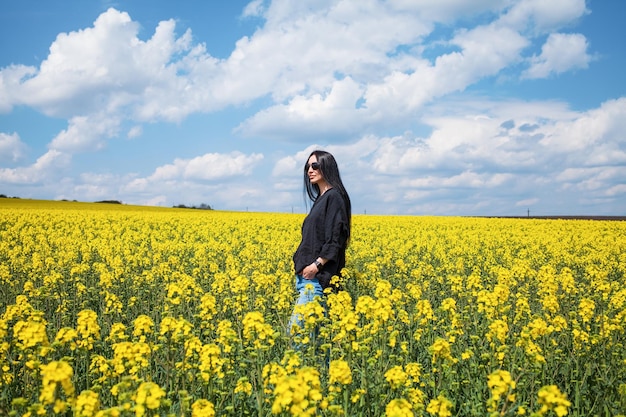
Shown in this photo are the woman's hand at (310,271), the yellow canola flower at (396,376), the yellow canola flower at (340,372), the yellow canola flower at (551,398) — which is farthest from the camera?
the woman's hand at (310,271)

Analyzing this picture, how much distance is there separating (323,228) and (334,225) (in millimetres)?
196

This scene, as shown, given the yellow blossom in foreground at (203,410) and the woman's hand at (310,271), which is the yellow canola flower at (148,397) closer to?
the yellow blossom in foreground at (203,410)

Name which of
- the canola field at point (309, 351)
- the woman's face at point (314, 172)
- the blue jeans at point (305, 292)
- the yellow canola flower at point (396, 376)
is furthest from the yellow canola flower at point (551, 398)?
the woman's face at point (314, 172)

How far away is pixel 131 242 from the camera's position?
17047mm

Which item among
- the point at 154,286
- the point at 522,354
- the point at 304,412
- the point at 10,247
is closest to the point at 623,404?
the point at 522,354

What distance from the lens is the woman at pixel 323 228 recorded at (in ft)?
20.7

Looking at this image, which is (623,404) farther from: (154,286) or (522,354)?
(154,286)

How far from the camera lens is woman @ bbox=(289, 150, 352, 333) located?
6.32 meters

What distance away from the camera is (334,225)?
633cm

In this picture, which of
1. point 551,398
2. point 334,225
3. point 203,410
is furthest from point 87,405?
point 334,225

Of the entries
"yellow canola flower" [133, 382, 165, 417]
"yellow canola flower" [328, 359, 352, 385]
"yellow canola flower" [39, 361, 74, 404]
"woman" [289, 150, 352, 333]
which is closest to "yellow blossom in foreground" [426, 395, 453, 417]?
"yellow canola flower" [328, 359, 352, 385]

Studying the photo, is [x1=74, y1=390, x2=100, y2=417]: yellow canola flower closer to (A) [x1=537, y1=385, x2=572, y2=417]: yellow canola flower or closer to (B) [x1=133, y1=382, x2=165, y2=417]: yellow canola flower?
(B) [x1=133, y1=382, x2=165, y2=417]: yellow canola flower

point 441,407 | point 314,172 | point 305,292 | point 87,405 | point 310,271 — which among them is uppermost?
point 314,172

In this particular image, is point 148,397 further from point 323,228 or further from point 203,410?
point 323,228
